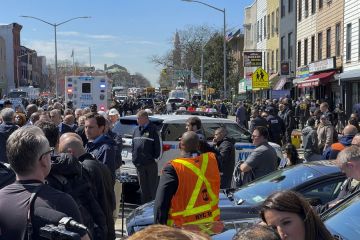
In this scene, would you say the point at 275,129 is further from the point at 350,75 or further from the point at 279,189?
the point at 279,189

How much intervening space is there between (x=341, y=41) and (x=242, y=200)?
24078 millimetres

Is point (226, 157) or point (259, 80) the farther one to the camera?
point (259, 80)

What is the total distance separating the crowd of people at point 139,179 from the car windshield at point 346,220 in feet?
0.60

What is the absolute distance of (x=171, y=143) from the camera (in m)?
11.7

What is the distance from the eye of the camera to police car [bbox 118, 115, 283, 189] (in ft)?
38.0

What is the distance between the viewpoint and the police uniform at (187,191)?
544 cm

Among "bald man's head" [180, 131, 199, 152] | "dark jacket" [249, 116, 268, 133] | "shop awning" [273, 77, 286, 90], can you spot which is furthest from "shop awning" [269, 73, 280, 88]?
"bald man's head" [180, 131, 199, 152]

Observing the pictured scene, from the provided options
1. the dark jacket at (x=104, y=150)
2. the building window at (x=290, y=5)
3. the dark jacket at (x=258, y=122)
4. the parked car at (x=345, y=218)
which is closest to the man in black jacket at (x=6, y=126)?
the dark jacket at (x=104, y=150)

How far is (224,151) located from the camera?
8.95 meters

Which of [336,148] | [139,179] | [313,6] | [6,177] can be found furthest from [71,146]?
[313,6]

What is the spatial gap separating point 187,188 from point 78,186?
1374mm

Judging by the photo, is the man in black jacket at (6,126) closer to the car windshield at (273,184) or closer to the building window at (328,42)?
the car windshield at (273,184)

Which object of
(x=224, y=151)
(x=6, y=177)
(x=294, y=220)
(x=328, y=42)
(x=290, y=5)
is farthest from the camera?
(x=290, y=5)

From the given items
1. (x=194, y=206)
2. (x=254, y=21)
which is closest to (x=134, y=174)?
(x=194, y=206)
